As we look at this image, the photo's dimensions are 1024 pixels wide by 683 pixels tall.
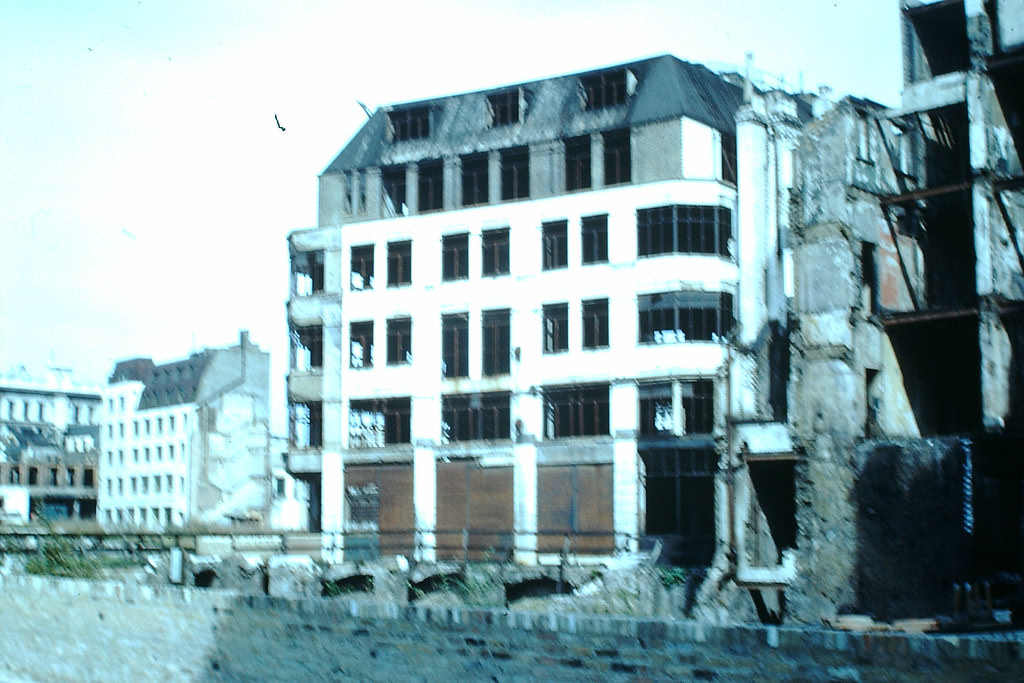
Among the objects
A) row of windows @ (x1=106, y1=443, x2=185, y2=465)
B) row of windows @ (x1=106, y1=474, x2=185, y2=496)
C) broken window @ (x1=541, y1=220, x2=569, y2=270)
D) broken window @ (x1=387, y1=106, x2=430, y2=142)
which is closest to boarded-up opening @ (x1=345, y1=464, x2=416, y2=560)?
broken window @ (x1=541, y1=220, x2=569, y2=270)

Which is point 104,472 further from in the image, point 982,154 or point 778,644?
point 778,644

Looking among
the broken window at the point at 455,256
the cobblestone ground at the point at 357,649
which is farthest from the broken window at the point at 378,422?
the cobblestone ground at the point at 357,649

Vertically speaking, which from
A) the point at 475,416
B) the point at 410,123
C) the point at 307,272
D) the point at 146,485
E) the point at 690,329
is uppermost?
the point at 410,123

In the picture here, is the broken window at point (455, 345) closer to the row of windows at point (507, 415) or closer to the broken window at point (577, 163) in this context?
the row of windows at point (507, 415)

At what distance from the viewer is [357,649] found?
12070 millimetres

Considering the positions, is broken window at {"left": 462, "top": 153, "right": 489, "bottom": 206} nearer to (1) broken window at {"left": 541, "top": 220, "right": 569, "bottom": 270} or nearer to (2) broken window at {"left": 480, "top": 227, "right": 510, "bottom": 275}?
(2) broken window at {"left": 480, "top": 227, "right": 510, "bottom": 275}

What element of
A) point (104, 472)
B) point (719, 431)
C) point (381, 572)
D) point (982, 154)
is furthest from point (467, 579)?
point (104, 472)

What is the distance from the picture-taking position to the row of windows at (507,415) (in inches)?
1471

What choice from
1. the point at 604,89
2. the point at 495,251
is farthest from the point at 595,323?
the point at 604,89

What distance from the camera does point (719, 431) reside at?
3353cm

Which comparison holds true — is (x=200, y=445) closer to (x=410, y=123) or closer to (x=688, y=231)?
(x=410, y=123)

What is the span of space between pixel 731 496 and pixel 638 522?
30.8ft

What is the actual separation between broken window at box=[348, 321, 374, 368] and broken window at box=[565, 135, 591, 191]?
31.8 ft

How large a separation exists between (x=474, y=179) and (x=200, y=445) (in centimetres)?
3940
